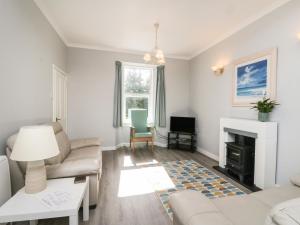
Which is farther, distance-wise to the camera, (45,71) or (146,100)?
(146,100)

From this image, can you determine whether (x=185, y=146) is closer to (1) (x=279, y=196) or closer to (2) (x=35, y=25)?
(1) (x=279, y=196)

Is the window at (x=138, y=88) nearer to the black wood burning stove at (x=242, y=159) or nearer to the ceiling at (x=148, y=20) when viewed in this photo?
the ceiling at (x=148, y=20)

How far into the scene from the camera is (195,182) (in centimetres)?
260

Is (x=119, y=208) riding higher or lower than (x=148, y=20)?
lower

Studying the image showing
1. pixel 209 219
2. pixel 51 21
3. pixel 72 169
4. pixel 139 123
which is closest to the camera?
pixel 209 219

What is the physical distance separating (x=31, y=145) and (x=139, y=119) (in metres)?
3.29

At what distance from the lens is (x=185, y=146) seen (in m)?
4.53

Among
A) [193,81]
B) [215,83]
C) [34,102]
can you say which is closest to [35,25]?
[34,102]

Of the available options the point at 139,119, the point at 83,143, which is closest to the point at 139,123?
the point at 139,119

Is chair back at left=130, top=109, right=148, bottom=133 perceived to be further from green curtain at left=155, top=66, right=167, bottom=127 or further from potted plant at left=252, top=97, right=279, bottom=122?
potted plant at left=252, top=97, right=279, bottom=122

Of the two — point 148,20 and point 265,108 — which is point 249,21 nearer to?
point 265,108

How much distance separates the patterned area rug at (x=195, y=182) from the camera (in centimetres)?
226

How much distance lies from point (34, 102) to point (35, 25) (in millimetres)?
1052

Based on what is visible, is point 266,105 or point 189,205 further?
point 266,105
